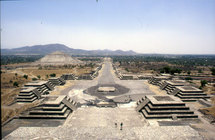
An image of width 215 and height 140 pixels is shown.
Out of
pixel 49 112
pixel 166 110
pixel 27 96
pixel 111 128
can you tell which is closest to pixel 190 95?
pixel 166 110

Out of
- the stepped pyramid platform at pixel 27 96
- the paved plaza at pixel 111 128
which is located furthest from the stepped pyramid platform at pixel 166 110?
the stepped pyramid platform at pixel 27 96

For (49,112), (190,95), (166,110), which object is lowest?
(49,112)

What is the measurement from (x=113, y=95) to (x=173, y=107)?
70.1 ft

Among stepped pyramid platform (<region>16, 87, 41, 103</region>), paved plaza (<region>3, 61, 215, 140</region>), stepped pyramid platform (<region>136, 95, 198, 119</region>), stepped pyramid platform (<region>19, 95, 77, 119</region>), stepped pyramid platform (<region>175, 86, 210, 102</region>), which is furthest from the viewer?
stepped pyramid platform (<region>175, 86, 210, 102</region>)

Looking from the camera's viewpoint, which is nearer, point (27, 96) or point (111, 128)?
point (111, 128)

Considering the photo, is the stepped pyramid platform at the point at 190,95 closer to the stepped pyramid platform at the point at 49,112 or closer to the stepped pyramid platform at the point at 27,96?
the stepped pyramid platform at the point at 49,112

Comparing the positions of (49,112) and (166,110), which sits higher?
(166,110)

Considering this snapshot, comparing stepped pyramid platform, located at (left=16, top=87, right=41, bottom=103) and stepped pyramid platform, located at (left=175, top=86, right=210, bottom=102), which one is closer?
stepped pyramid platform, located at (left=16, top=87, right=41, bottom=103)

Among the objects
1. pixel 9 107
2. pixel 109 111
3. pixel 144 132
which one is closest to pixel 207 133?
pixel 144 132

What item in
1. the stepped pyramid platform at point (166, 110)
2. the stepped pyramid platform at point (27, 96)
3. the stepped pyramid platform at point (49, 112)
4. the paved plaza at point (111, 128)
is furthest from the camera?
the stepped pyramid platform at point (27, 96)

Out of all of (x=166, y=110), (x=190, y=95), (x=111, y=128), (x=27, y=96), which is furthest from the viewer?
(x=190, y=95)

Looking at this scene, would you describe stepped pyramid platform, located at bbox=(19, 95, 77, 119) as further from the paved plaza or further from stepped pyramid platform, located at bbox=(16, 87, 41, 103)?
stepped pyramid platform, located at bbox=(16, 87, 41, 103)

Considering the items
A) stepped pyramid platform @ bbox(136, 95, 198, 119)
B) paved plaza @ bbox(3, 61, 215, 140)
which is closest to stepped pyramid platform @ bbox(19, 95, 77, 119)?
paved plaza @ bbox(3, 61, 215, 140)

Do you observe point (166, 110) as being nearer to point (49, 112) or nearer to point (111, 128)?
point (111, 128)
